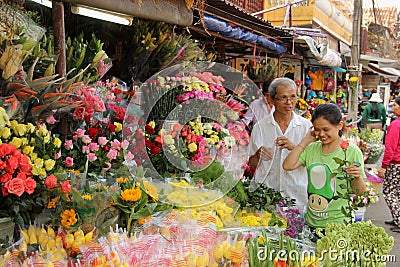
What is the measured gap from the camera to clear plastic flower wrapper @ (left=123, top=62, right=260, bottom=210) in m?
2.32

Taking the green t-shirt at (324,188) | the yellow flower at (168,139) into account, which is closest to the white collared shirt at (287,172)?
the green t-shirt at (324,188)

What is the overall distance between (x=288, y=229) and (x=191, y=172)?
627 millimetres

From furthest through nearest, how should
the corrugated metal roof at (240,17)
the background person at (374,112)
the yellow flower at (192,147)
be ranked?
the background person at (374,112) → the corrugated metal roof at (240,17) → the yellow flower at (192,147)

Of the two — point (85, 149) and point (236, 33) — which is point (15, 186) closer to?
point (85, 149)

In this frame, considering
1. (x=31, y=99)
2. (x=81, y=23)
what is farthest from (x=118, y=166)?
(x=81, y=23)

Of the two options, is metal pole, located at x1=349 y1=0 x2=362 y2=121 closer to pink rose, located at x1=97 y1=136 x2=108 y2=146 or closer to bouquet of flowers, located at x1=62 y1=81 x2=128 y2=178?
bouquet of flowers, located at x1=62 y1=81 x2=128 y2=178

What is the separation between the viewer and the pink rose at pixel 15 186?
1896 mm

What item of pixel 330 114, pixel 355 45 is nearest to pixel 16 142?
pixel 330 114

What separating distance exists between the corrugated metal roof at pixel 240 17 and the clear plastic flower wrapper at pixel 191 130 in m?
2.13

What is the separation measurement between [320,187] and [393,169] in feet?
11.3

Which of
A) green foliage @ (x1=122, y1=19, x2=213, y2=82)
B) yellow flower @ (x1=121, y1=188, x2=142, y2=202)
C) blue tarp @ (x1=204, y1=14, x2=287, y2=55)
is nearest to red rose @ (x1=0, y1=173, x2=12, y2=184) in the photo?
yellow flower @ (x1=121, y1=188, x2=142, y2=202)

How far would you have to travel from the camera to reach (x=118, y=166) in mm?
2809

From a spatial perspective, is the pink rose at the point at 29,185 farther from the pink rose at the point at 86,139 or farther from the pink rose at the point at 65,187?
the pink rose at the point at 86,139

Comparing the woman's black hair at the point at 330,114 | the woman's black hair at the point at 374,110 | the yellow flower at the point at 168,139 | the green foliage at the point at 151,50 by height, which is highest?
the green foliage at the point at 151,50
